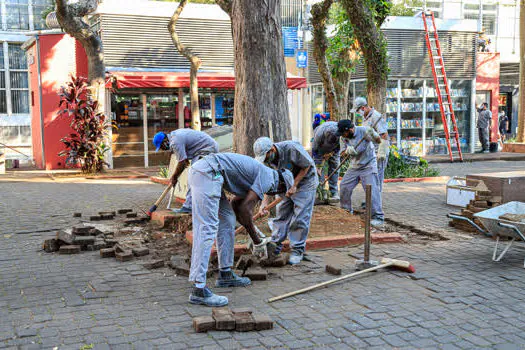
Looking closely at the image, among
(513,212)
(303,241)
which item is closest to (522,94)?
(513,212)

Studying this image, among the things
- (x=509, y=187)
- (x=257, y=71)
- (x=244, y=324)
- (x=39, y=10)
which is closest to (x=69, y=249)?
(x=244, y=324)

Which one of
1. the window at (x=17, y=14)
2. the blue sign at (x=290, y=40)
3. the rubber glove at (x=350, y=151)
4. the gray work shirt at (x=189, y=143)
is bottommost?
the rubber glove at (x=350, y=151)

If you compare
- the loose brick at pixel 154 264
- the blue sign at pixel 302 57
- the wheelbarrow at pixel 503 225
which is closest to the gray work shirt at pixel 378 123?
the wheelbarrow at pixel 503 225

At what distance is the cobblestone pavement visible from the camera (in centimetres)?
438

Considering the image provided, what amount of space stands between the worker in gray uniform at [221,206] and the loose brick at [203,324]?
57 cm

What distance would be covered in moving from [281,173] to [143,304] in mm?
2030

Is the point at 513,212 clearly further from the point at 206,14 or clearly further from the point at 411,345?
the point at 206,14

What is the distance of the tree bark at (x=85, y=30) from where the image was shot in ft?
48.6

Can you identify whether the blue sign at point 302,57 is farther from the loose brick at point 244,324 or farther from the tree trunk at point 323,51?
the loose brick at point 244,324

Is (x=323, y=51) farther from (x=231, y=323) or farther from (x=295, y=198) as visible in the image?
(x=231, y=323)

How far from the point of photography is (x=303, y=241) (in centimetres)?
673

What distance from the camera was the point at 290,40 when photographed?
23203 mm

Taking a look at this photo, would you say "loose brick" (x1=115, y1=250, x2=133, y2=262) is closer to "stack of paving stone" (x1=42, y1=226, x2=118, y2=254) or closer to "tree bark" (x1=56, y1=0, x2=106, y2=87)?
"stack of paving stone" (x1=42, y1=226, x2=118, y2=254)

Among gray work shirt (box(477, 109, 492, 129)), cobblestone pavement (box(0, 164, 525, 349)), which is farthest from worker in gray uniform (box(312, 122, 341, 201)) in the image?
gray work shirt (box(477, 109, 492, 129))
